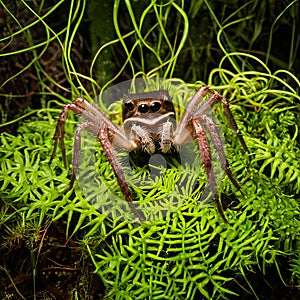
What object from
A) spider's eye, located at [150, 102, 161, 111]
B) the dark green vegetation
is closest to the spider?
spider's eye, located at [150, 102, 161, 111]

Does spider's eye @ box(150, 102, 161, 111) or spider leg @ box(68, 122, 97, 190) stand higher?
spider's eye @ box(150, 102, 161, 111)

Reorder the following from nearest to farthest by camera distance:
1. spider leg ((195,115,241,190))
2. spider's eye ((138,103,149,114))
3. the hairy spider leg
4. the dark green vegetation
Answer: the dark green vegetation < spider leg ((195,115,241,190)) < the hairy spider leg < spider's eye ((138,103,149,114))

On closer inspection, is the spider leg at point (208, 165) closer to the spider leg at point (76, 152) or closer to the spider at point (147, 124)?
the spider at point (147, 124)

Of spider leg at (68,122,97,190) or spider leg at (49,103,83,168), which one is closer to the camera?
spider leg at (68,122,97,190)

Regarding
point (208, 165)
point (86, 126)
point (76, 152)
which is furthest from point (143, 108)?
point (208, 165)

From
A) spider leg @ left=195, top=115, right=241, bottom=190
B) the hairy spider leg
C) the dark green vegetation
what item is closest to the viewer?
the dark green vegetation

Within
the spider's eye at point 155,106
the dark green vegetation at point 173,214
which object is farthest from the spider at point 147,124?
the dark green vegetation at point 173,214

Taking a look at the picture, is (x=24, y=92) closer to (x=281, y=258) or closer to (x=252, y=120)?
(x=252, y=120)

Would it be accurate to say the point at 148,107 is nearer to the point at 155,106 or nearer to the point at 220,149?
the point at 155,106

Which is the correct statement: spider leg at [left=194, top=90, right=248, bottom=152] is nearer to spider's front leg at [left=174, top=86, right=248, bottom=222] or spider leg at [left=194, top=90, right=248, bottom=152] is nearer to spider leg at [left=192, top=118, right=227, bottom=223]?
spider's front leg at [left=174, top=86, right=248, bottom=222]
